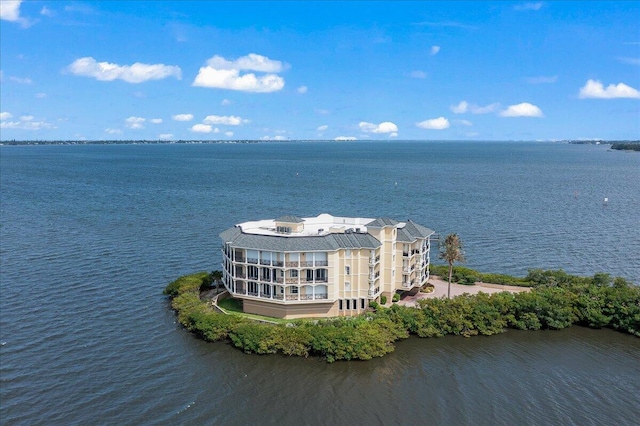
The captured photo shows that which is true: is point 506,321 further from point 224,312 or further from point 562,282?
point 224,312

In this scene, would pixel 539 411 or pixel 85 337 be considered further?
pixel 85 337

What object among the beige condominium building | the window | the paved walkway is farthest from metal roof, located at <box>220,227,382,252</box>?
the paved walkway

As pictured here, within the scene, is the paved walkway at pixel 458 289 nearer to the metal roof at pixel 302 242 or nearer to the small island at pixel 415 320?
the small island at pixel 415 320

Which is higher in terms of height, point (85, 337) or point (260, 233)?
point (260, 233)

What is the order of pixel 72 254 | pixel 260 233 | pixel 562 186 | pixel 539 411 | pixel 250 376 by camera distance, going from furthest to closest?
pixel 562 186 < pixel 72 254 < pixel 260 233 < pixel 250 376 < pixel 539 411

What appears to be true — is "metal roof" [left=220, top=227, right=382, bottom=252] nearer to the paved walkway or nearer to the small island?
the small island

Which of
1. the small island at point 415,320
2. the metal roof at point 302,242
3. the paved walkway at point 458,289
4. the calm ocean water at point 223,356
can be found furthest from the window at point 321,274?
the paved walkway at point 458,289

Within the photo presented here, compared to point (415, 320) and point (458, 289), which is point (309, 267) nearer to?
point (415, 320)

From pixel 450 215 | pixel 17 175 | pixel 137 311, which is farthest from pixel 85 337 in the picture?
pixel 17 175
